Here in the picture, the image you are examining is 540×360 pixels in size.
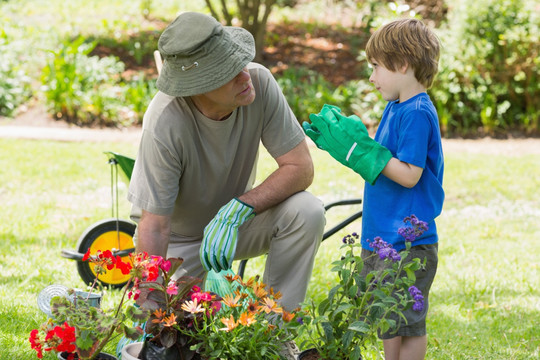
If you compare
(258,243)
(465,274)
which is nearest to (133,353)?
(258,243)

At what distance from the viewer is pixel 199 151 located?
9.02 feet

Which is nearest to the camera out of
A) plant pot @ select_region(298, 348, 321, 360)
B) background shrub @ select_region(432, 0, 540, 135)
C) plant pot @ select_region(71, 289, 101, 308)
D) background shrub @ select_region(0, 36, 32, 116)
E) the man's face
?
plant pot @ select_region(298, 348, 321, 360)

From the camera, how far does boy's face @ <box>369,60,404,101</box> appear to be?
7.66 ft

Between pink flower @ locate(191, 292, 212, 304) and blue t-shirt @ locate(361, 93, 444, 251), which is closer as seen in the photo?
pink flower @ locate(191, 292, 212, 304)

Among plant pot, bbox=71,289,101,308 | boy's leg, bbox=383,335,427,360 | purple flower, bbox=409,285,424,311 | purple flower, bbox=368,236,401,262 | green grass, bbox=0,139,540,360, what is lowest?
green grass, bbox=0,139,540,360

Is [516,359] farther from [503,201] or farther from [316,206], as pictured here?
[503,201]

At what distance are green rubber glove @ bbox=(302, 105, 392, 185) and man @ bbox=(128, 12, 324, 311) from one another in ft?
1.24

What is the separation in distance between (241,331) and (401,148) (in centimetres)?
77

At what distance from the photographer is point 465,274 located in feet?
12.4

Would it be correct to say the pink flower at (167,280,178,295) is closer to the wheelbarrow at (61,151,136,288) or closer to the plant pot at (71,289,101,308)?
the plant pot at (71,289,101,308)

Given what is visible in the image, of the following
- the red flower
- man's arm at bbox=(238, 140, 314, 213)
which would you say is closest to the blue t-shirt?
man's arm at bbox=(238, 140, 314, 213)

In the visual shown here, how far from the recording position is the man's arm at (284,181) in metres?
2.64

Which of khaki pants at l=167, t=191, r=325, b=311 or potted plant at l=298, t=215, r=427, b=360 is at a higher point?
potted plant at l=298, t=215, r=427, b=360

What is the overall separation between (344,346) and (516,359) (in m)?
1.10
